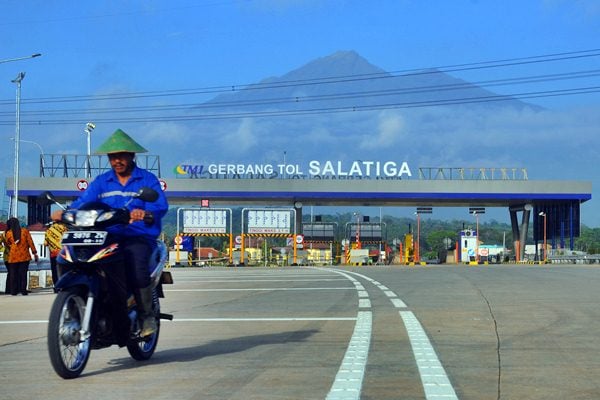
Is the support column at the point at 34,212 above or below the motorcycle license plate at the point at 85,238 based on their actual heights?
above

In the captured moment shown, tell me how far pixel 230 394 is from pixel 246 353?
7.49ft

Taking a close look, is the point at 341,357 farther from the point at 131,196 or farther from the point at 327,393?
the point at 131,196

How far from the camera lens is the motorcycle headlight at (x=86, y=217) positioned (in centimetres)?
689

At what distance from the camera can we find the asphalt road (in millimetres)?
6367

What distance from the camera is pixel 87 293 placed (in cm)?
705

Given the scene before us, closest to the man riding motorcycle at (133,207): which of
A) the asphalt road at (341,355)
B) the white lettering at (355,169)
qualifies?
the asphalt road at (341,355)

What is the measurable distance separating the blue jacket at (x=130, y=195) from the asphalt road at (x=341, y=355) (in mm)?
1226

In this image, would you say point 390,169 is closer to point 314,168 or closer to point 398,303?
point 314,168

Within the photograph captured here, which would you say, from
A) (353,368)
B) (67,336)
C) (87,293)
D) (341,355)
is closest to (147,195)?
(87,293)

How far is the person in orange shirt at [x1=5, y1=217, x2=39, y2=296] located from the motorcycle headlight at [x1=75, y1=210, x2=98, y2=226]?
12.5 meters

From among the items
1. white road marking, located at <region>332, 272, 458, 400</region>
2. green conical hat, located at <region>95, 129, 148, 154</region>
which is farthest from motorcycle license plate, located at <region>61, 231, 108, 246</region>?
white road marking, located at <region>332, 272, 458, 400</region>

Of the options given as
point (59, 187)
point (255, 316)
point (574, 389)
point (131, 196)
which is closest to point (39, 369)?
point (131, 196)

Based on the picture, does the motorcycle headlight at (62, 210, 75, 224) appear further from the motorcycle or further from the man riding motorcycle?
the man riding motorcycle

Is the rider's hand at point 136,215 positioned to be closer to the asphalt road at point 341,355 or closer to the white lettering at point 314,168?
the asphalt road at point 341,355
